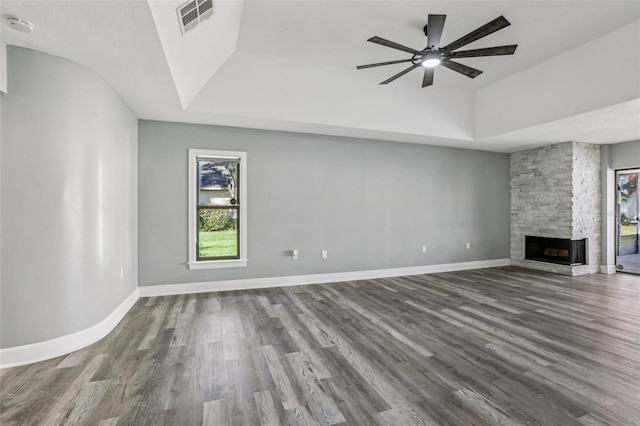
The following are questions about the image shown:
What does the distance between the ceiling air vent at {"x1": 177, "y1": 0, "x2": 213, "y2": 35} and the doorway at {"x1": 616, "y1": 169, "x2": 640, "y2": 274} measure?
8.23m

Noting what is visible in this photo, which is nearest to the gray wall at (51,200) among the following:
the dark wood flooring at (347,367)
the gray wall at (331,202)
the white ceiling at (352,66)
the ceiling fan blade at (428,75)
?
the white ceiling at (352,66)

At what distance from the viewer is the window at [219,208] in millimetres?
4832

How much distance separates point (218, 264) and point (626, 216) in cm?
838

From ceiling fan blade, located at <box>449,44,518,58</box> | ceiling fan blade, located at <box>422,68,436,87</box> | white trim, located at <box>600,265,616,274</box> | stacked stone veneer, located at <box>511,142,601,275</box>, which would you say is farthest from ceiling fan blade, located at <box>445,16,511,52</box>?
white trim, located at <box>600,265,616,274</box>

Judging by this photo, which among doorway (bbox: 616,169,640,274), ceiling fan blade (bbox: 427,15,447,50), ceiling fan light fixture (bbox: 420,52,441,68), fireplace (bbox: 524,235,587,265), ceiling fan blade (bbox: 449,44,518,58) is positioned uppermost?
ceiling fan blade (bbox: 427,15,447,50)

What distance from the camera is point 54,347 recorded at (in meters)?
2.66

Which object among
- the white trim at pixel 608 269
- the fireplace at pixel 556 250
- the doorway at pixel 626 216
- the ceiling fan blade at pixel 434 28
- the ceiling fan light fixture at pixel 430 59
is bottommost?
the white trim at pixel 608 269

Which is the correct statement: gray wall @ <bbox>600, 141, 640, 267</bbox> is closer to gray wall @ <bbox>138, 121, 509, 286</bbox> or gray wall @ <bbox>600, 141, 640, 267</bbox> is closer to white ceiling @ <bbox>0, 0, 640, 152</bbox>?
white ceiling @ <bbox>0, 0, 640, 152</bbox>

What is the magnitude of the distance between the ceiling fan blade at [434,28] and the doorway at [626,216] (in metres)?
6.14

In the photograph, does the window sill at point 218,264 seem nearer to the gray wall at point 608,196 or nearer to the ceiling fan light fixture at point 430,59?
the ceiling fan light fixture at point 430,59

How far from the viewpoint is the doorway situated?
636 cm

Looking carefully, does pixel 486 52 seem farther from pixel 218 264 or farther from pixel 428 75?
pixel 218 264

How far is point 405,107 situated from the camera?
5207 mm

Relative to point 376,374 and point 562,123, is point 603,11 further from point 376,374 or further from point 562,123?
point 376,374
